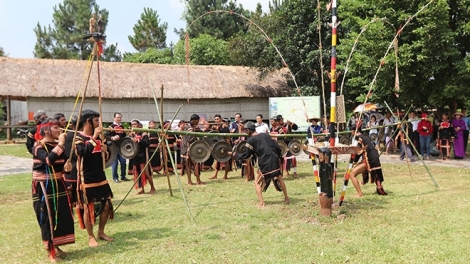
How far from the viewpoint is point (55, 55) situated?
41156mm

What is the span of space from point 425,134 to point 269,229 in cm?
1130

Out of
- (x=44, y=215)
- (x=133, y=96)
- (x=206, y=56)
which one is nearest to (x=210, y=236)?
(x=44, y=215)

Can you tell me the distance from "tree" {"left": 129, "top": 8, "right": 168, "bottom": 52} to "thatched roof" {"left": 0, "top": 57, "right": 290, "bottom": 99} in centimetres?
2025

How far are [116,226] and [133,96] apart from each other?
67.3 feet

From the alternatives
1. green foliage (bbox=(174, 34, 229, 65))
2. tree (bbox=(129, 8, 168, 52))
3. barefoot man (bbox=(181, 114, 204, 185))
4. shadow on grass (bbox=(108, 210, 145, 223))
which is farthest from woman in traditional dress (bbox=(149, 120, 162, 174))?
tree (bbox=(129, 8, 168, 52))

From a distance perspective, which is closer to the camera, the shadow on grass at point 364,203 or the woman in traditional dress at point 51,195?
the woman in traditional dress at point 51,195

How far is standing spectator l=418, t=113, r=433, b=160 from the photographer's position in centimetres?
Answer: 1560

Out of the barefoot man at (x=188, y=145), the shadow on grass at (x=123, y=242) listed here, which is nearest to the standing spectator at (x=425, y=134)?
the barefoot man at (x=188, y=145)

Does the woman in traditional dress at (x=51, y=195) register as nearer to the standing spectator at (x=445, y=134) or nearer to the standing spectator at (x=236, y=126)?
the standing spectator at (x=236, y=126)

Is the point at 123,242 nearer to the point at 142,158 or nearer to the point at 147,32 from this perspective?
the point at 142,158

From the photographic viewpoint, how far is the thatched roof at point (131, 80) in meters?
25.6

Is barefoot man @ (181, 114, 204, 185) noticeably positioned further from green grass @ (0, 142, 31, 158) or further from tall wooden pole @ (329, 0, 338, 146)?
green grass @ (0, 142, 31, 158)

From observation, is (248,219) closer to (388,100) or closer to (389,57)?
(389,57)

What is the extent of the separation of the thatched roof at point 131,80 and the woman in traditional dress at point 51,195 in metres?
19.0
